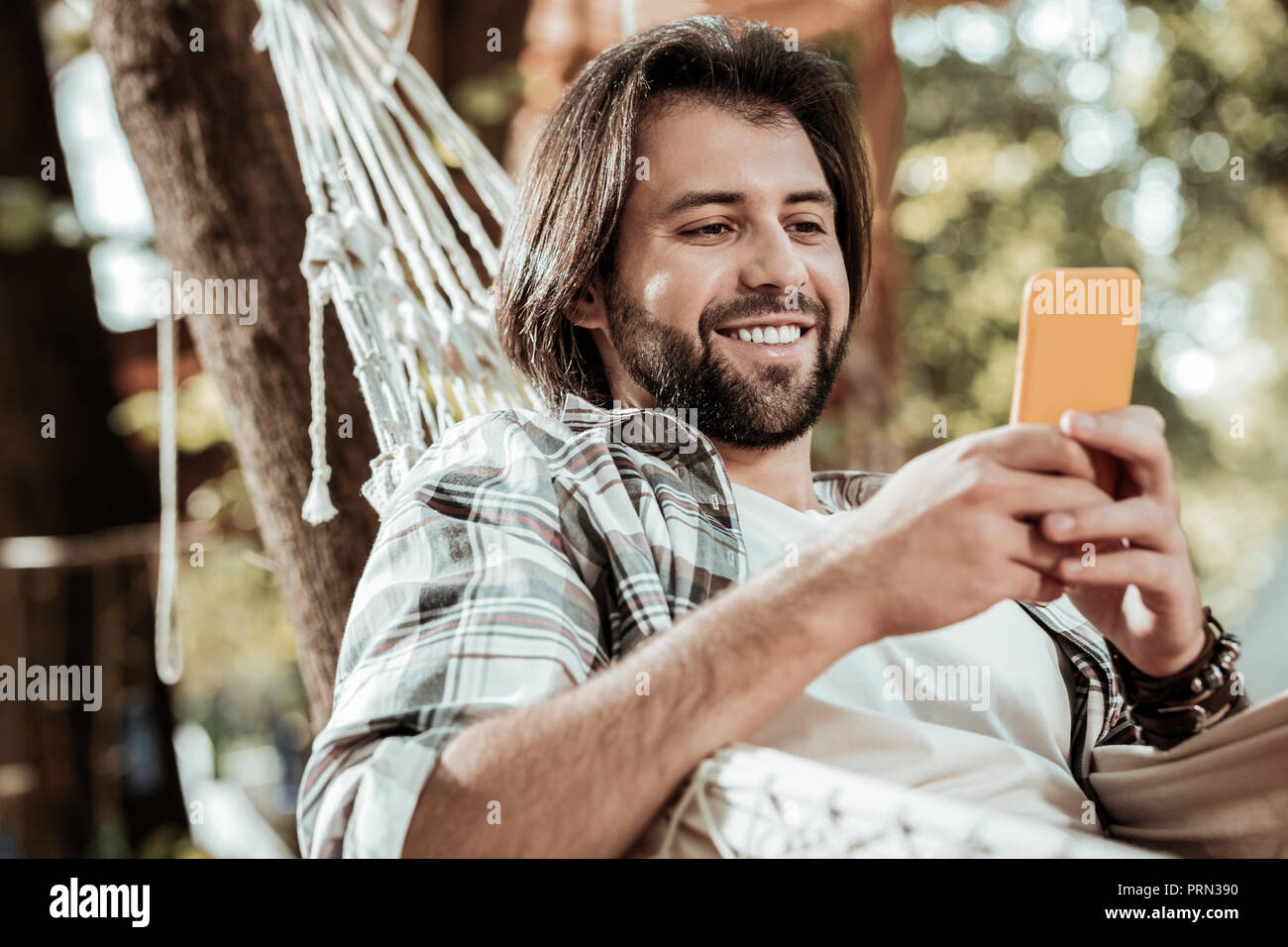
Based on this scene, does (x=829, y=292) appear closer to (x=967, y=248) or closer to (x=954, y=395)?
(x=954, y=395)

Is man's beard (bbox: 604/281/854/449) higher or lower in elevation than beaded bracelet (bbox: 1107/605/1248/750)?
higher

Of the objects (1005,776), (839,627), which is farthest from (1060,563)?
(1005,776)

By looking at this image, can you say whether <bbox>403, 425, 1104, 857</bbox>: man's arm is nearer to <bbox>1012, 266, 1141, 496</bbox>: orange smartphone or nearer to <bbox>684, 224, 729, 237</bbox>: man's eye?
<bbox>1012, 266, 1141, 496</bbox>: orange smartphone

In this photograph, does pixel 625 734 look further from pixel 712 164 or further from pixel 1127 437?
pixel 712 164

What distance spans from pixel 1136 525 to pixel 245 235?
104 centimetres

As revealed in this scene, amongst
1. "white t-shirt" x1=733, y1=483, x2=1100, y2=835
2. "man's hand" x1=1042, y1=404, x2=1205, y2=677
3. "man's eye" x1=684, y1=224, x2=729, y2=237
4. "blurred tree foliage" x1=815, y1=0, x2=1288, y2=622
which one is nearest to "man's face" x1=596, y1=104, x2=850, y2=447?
"man's eye" x1=684, y1=224, x2=729, y2=237

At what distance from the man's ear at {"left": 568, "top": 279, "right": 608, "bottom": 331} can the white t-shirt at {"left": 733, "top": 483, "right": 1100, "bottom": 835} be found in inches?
10.7

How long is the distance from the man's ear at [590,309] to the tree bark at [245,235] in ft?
0.92

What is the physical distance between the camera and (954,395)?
22.0 feet

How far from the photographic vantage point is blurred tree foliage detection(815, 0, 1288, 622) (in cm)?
602

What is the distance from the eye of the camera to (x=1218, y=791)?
78 cm
